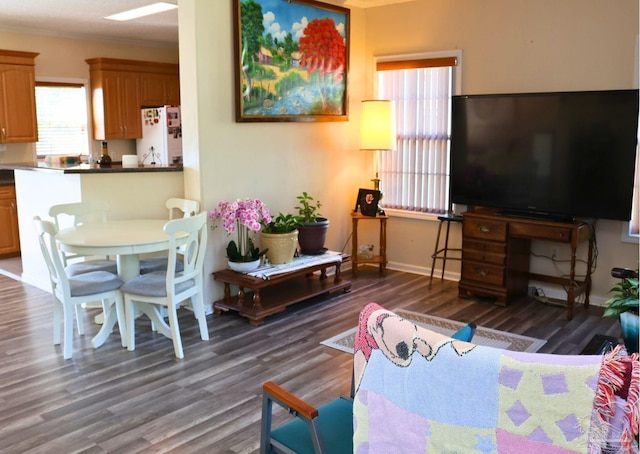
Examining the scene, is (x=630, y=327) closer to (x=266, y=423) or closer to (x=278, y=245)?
(x=266, y=423)

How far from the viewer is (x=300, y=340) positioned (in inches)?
162

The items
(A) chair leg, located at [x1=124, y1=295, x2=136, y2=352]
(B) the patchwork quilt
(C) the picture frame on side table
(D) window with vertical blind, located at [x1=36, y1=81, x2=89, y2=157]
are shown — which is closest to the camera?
(B) the patchwork quilt

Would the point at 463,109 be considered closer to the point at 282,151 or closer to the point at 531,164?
the point at 531,164

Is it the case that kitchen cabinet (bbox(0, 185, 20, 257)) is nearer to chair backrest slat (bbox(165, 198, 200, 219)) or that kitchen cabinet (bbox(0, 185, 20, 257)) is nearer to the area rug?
chair backrest slat (bbox(165, 198, 200, 219))

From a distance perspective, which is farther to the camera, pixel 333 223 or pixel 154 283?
pixel 333 223

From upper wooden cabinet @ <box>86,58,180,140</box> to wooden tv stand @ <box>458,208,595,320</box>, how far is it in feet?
16.7

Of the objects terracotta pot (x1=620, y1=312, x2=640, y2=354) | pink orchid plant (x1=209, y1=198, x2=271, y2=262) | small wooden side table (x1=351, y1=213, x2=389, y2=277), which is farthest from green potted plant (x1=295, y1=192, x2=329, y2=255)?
terracotta pot (x1=620, y1=312, x2=640, y2=354)

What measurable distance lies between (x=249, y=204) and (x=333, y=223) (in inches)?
61.7

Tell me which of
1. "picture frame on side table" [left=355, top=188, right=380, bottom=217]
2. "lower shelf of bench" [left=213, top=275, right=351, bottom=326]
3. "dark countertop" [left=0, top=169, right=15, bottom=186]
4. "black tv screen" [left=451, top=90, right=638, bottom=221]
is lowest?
"lower shelf of bench" [left=213, top=275, right=351, bottom=326]

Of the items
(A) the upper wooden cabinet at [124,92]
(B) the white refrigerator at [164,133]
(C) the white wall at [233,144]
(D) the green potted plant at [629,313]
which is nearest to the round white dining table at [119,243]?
(C) the white wall at [233,144]

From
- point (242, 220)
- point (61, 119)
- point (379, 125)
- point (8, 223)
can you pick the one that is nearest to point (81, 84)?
point (61, 119)

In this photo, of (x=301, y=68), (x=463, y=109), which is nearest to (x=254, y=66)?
(x=301, y=68)

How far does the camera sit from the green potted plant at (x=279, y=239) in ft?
15.5

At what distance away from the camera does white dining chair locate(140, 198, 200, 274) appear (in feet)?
14.5
